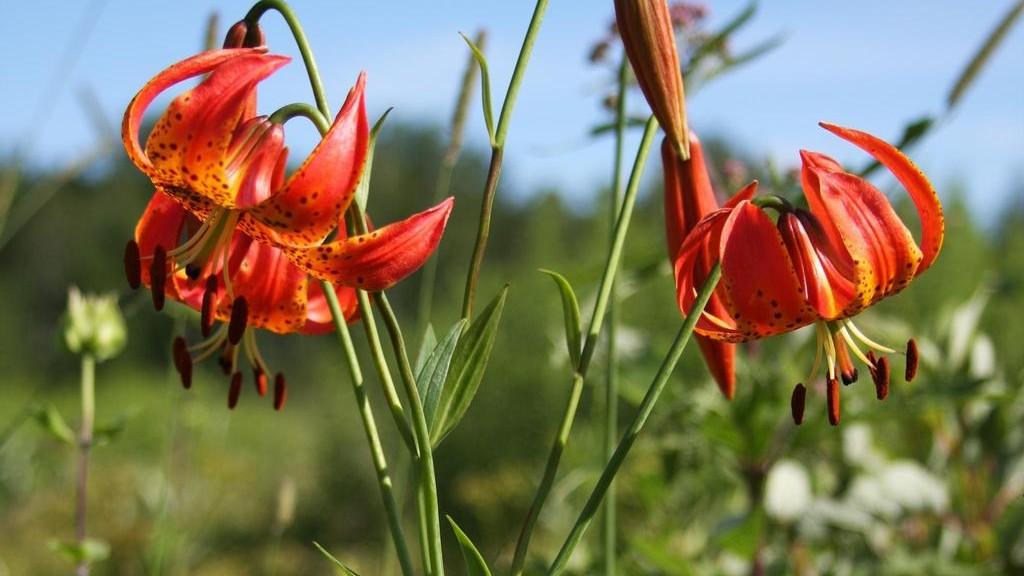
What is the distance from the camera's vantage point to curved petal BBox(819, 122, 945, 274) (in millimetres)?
654

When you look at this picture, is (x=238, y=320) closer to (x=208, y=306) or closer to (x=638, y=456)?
(x=208, y=306)

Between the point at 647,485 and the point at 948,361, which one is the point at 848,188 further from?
the point at 948,361

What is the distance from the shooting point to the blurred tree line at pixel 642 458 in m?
1.35

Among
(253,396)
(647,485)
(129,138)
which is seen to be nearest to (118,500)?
(647,485)

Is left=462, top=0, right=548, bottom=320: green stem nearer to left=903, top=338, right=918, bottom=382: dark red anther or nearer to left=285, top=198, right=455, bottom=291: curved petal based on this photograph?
left=285, top=198, right=455, bottom=291: curved petal

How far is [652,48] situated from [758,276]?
0.16 m

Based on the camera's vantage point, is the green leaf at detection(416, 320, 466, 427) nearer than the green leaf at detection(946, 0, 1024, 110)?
Yes

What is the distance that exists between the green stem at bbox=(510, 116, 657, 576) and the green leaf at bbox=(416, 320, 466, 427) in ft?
0.26

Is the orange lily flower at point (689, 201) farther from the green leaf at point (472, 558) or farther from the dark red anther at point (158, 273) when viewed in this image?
the dark red anther at point (158, 273)

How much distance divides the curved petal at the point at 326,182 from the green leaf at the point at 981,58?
763 millimetres

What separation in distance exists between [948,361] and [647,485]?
19.8 inches

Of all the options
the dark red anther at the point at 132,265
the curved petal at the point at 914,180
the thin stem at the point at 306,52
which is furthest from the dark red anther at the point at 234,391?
the curved petal at the point at 914,180

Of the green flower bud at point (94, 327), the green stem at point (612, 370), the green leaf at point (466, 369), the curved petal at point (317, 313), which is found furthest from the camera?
the green flower bud at point (94, 327)

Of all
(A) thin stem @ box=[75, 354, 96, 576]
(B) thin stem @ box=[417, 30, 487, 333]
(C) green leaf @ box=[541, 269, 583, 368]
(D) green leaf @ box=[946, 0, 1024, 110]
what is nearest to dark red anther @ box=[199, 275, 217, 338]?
(C) green leaf @ box=[541, 269, 583, 368]
